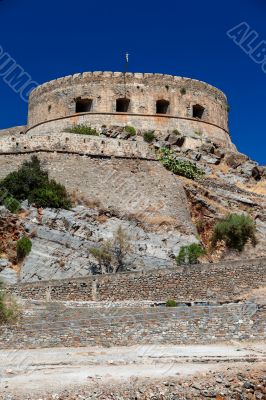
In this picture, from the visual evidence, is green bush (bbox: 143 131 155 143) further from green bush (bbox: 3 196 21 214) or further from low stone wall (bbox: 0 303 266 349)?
low stone wall (bbox: 0 303 266 349)

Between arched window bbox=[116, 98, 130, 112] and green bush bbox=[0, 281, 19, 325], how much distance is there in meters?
21.8

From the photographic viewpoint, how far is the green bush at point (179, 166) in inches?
1247

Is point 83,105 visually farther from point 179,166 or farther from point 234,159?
point 234,159

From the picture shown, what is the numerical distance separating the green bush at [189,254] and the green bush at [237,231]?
1893 mm

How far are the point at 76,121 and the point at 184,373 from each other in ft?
87.9

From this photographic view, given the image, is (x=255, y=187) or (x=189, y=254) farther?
(x=255, y=187)

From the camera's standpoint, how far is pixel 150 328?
16672 millimetres

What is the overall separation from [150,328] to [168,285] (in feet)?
14.6

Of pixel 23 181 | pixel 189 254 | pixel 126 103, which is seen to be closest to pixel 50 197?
pixel 23 181

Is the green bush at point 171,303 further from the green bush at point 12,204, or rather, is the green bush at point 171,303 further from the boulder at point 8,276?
the green bush at point 12,204

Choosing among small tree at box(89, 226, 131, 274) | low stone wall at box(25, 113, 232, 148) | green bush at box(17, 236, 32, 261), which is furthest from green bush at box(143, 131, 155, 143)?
green bush at box(17, 236, 32, 261)

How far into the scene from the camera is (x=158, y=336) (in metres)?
16.5

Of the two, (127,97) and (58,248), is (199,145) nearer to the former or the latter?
(127,97)

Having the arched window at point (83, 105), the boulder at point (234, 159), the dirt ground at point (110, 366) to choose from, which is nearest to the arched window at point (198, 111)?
the boulder at point (234, 159)
